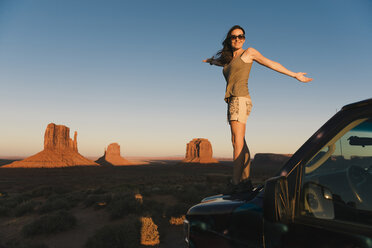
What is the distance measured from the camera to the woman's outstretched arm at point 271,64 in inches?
82.7

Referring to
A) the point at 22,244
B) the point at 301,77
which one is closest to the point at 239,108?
the point at 301,77

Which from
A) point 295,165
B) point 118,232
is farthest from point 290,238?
point 118,232

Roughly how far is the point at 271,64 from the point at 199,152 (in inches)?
4722

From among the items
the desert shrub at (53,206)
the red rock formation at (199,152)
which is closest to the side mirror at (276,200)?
the desert shrub at (53,206)

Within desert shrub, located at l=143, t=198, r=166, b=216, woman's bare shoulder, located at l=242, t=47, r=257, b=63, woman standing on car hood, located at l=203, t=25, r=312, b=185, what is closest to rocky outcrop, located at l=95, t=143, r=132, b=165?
desert shrub, located at l=143, t=198, r=166, b=216

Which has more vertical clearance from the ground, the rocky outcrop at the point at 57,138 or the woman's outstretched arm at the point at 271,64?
the rocky outcrop at the point at 57,138

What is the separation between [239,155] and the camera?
250 centimetres

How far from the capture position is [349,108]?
3.45 ft

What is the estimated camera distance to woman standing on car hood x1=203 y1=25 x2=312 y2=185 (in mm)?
2480

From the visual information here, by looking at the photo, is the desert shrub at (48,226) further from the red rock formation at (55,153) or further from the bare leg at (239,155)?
the red rock formation at (55,153)

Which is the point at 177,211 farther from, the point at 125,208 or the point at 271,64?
the point at 271,64

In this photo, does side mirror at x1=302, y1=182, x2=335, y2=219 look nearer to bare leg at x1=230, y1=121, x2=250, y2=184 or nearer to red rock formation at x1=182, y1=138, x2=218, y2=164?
bare leg at x1=230, y1=121, x2=250, y2=184

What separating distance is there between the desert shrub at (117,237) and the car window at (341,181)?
A: 4.93 meters

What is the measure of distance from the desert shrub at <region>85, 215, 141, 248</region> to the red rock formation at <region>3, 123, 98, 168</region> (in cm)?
8152
